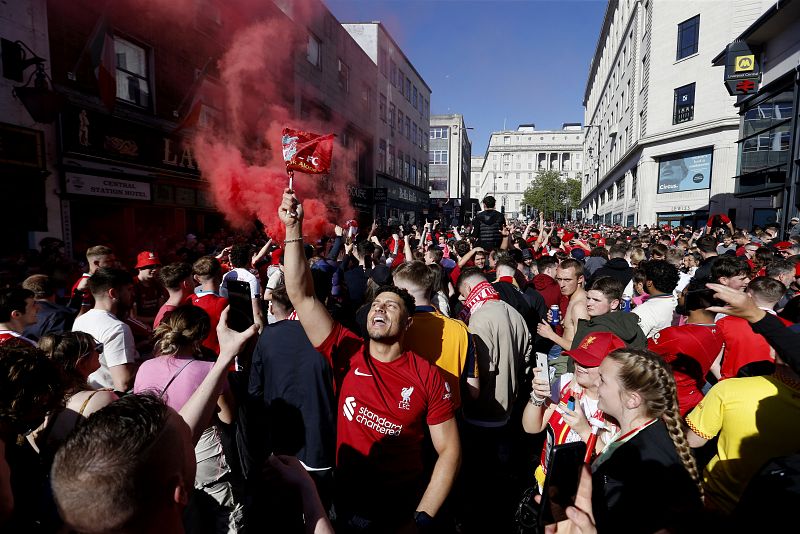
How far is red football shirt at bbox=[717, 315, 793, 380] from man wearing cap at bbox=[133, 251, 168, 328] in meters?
5.87

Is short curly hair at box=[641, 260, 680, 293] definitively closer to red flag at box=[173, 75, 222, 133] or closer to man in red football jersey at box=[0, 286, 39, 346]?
man in red football jersey at box=[0, 286, 39, 346]

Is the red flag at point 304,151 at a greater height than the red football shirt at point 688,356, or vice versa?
the red flag at point 304,151

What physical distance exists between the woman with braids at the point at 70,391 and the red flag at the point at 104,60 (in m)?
10.2

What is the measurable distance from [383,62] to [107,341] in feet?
108

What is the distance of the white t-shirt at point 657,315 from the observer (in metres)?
4.33

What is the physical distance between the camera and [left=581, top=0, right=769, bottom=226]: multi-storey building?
2614 cm

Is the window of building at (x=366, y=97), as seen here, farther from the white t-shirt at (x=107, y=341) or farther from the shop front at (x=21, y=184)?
the white t-shirt at (x=107, y=341)

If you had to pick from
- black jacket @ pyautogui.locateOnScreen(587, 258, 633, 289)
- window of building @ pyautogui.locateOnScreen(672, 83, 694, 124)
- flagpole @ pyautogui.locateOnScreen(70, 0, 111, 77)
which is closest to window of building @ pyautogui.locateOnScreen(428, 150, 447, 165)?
window of building @ pyautogui.locateOnScreen(672, 83, 694, 124)

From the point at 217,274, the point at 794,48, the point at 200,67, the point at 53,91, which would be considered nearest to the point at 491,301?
the point at 217,274

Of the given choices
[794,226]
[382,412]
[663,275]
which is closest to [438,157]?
[794,226]

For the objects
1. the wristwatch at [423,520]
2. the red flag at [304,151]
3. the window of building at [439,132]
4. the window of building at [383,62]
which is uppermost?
the window of building at [439,132]

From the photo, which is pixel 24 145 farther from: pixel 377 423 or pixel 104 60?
pixel 377 423

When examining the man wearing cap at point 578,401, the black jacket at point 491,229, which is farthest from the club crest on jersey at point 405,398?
the black jacket at point 491,229

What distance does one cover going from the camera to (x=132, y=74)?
464 inches
